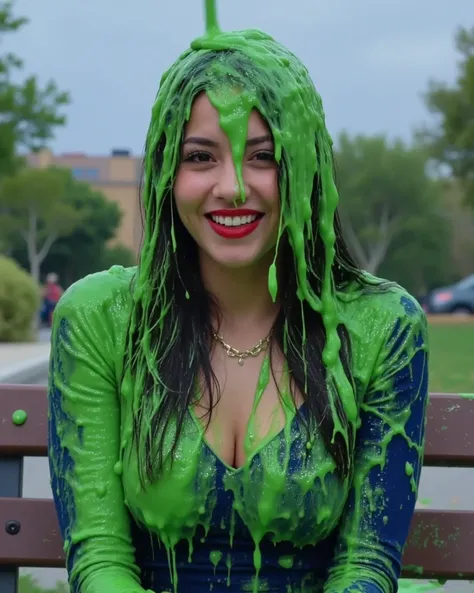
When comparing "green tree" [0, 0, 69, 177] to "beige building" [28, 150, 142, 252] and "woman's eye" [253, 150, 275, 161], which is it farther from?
"beige building" [28, 150, 142, 252]

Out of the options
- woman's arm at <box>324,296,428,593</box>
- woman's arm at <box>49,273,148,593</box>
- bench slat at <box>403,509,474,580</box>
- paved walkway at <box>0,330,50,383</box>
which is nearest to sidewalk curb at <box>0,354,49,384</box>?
paved walkway at <box>0,330,50,383</box>

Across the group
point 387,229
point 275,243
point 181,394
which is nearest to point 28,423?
point 181,394

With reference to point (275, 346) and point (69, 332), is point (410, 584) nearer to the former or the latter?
point (275, 346)

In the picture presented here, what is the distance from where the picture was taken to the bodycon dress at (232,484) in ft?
7.15

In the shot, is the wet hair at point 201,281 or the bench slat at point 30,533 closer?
the wet hair at point 201,281

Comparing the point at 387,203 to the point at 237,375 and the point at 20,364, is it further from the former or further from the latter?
the point at 237,375

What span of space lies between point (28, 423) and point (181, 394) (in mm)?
646

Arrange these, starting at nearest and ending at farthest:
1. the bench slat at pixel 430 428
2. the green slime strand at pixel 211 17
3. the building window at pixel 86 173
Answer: the green slime strand at pixel 211 17, the bench slat at pixel 430 428, the building window at pixel 86 173

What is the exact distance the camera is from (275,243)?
2248 mm

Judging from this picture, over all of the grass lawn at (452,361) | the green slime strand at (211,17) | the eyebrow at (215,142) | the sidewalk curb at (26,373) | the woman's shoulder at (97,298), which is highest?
the green slime strand at (211,17)

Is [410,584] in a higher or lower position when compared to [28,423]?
lower

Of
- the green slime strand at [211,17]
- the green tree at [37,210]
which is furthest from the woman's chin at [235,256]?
the green tree at [37,210]

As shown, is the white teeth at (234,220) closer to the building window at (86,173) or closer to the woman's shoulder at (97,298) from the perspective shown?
the woman's shoulder at (97,298)

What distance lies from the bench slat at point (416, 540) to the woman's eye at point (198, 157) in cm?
101
